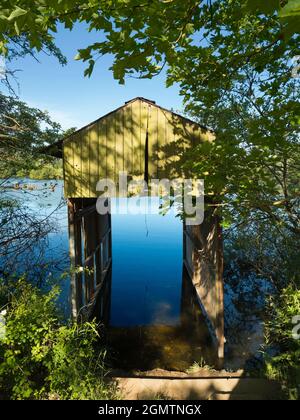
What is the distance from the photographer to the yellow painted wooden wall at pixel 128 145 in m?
7.08

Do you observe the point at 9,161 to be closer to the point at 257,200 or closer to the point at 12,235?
the point at 12,235

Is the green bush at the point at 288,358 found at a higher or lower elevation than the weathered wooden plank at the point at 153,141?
lower

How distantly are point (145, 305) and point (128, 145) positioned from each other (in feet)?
24.5

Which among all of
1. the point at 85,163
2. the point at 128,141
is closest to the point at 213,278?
the point at 128,141

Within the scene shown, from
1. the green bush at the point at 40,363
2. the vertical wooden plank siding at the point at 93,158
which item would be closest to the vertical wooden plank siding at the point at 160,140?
the vertical wooden plank siding at the point at 93,158

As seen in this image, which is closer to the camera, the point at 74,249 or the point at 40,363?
the point at 40,363

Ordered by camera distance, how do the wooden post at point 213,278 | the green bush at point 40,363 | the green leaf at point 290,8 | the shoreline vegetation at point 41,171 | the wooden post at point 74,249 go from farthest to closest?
the shoreline vegetation at point 41,171
the wooden post at point 213,278
the wooden post at point 74,249
the green bush at point 40,363
the green leaf at point 290,8

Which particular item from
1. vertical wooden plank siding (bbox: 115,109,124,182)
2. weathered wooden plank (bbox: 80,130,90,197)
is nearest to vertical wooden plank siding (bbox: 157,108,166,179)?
vertical wooden plank siding (bbox: 115,109,124,182)

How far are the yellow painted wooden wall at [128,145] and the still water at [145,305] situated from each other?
184 centimetres

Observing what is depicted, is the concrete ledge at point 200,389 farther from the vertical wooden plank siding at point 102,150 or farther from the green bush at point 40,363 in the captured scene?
the vertical wooden plank siding at point 102,150

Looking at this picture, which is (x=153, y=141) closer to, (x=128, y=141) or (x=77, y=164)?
(x=128, y=141)

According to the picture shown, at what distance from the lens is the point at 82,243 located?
342 inches

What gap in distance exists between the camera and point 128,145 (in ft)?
23.6
